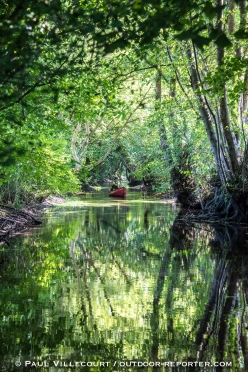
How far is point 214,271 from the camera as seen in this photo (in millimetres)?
8211

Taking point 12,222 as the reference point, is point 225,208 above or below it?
above

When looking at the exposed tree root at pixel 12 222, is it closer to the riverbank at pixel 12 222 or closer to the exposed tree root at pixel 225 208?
the riverbank at pixel 12 222

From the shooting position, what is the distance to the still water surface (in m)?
4.34

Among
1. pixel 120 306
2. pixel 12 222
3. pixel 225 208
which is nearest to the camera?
pixel 120 306

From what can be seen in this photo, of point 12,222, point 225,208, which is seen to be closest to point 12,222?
point 12,222

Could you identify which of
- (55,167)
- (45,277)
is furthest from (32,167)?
(45,277)

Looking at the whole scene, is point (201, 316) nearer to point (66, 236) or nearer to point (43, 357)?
point (43, 357)

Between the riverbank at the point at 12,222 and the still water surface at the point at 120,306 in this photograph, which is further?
the riverbank at the point at 12,222

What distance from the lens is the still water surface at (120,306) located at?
434 centimetres

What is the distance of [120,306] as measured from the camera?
19.5ft

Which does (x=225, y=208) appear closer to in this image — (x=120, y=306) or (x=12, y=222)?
(x=12, y=222)

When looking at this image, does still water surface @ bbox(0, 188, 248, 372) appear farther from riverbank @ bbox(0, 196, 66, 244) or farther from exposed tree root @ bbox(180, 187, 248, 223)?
exposed tree root @ bbox(180, 187, 248, 223)

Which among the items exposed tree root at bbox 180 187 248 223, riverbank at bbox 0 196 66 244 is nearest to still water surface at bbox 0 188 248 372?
riverbank at bbox 0 196 66 244

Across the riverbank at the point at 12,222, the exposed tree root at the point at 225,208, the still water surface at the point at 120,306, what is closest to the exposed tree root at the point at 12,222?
the riverbank at the point at 12,222
